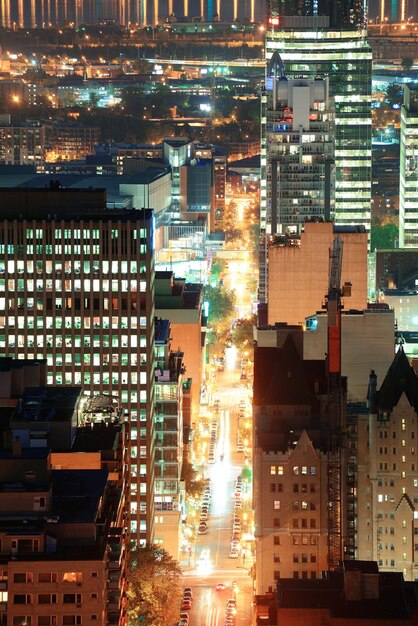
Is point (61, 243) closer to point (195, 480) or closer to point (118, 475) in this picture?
point (195, 480)

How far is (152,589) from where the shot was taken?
8881 centimetres

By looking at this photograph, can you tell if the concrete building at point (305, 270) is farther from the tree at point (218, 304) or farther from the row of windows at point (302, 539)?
the tree at point (218, 304)

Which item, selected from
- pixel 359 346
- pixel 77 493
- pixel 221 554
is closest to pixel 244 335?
pixel 221 554

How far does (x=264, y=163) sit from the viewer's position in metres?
154

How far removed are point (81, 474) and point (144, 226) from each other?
32681 millimetres

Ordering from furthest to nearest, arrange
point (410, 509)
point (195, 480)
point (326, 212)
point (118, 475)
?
1. point (326, 212)
2. point (195, 480)
3. point (410, 509)
4. point (118, 475)

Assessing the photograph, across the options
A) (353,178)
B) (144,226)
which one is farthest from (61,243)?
(353,178)

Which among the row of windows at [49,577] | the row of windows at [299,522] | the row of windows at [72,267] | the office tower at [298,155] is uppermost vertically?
the office tower at [298,155]

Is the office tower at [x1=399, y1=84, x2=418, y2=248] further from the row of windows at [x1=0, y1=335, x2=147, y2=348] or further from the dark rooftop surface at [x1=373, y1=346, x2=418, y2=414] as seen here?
the dark rooftop surface at [x1=373, y1=346, x2=418, y2=414]

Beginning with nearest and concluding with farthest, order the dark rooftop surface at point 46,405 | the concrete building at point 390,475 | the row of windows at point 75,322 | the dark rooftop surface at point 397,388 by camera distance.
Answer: the dark rooftop surface at point 46,405 < the dark rooftop surface at point 397,388 < the concrete building at point 390,475 < the row of windows at point 75,322

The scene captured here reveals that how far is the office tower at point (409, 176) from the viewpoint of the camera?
169875 millimetres

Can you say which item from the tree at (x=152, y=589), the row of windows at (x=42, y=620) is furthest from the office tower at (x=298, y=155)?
the row of windows at (x=42, y=620)

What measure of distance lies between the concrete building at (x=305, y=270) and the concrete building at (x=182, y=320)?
17.8ft

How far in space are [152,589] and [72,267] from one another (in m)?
14.4
